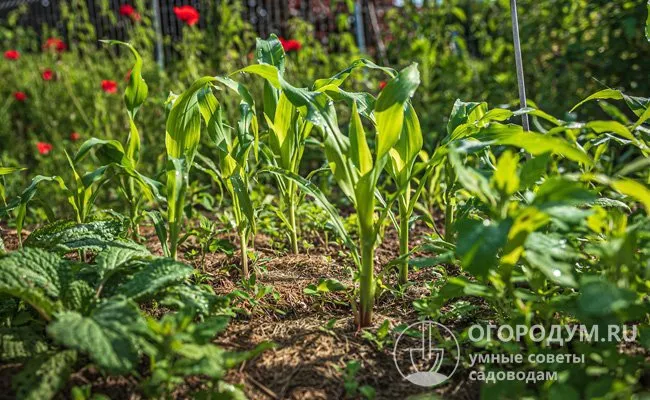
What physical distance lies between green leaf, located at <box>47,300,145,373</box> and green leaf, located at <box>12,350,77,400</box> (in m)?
0.08

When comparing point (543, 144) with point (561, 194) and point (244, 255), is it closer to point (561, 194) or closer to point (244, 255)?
point (561, 194)

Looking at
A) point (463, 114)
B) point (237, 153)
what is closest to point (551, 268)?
point (463, 114)

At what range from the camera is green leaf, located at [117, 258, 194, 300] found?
1.37 metres

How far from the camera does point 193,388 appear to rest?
1.31m

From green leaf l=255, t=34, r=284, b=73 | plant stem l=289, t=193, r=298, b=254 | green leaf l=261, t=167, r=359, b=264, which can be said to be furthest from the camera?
plant stem l=289, t=193, r=298, b=254

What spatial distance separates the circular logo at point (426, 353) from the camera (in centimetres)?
139

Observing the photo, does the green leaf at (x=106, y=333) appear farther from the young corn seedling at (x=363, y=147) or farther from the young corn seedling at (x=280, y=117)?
the young corn seedling at (x=280, y=117)

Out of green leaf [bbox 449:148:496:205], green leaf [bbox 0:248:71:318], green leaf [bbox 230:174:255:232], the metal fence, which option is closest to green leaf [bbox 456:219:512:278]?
green leaf [bbox 449:148:496:205]

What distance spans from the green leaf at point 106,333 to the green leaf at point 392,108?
2.32ft

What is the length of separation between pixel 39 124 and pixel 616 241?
13.9ft

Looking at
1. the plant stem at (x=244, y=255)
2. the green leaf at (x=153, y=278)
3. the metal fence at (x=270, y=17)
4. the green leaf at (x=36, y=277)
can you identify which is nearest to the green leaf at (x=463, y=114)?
the plant stem at (x=244, y=255)

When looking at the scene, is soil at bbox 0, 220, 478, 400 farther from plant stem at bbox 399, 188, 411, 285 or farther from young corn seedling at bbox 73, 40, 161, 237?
young corn seedling at bbox 73, 40, 161, 237

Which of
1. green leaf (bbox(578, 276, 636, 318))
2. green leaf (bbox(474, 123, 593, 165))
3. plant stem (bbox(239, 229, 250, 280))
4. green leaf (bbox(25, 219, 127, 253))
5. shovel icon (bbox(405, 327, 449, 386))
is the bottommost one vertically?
shovel icon (bbox(405, 327, 449, 386))

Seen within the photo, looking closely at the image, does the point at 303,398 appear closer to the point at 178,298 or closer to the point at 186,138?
the point at 178,298
